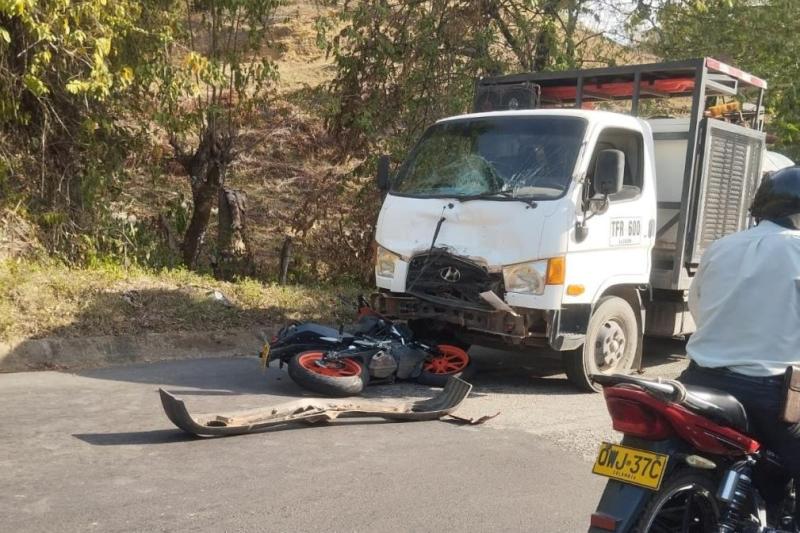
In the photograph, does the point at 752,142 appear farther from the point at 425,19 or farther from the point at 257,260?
the point at 257,260

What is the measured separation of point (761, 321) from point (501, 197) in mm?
3944

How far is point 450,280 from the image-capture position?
7.34m

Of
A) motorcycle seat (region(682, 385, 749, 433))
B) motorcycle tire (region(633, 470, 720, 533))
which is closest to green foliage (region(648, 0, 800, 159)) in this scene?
motorcycle seat (region(682, 385, 749, 433))

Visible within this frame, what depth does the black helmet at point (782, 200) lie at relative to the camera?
3596 millimetres

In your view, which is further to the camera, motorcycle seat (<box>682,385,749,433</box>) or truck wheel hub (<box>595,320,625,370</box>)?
truck wheel hub (<box>595,320,625,370</box>)

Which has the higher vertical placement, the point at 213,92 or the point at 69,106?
the point at 213,92

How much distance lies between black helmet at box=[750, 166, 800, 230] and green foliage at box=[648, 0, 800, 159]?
9.53m

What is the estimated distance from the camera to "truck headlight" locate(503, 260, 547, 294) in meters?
6.98

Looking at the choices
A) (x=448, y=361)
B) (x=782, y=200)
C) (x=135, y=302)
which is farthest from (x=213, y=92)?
(x=782, y=200)

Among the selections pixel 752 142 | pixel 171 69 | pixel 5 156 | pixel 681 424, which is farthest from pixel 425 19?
pixel 681 424

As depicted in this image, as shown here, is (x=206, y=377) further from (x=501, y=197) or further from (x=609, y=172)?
(x=609, y=172)

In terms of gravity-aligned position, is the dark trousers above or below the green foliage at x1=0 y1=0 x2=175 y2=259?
below

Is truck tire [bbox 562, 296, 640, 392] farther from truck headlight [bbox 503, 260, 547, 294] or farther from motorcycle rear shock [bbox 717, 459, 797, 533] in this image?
motorcycle rear shock [bbox 717, 459, 797, 533]

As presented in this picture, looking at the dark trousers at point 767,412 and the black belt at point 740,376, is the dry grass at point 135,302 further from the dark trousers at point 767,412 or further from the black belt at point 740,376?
the dark trousers at point 767,412
